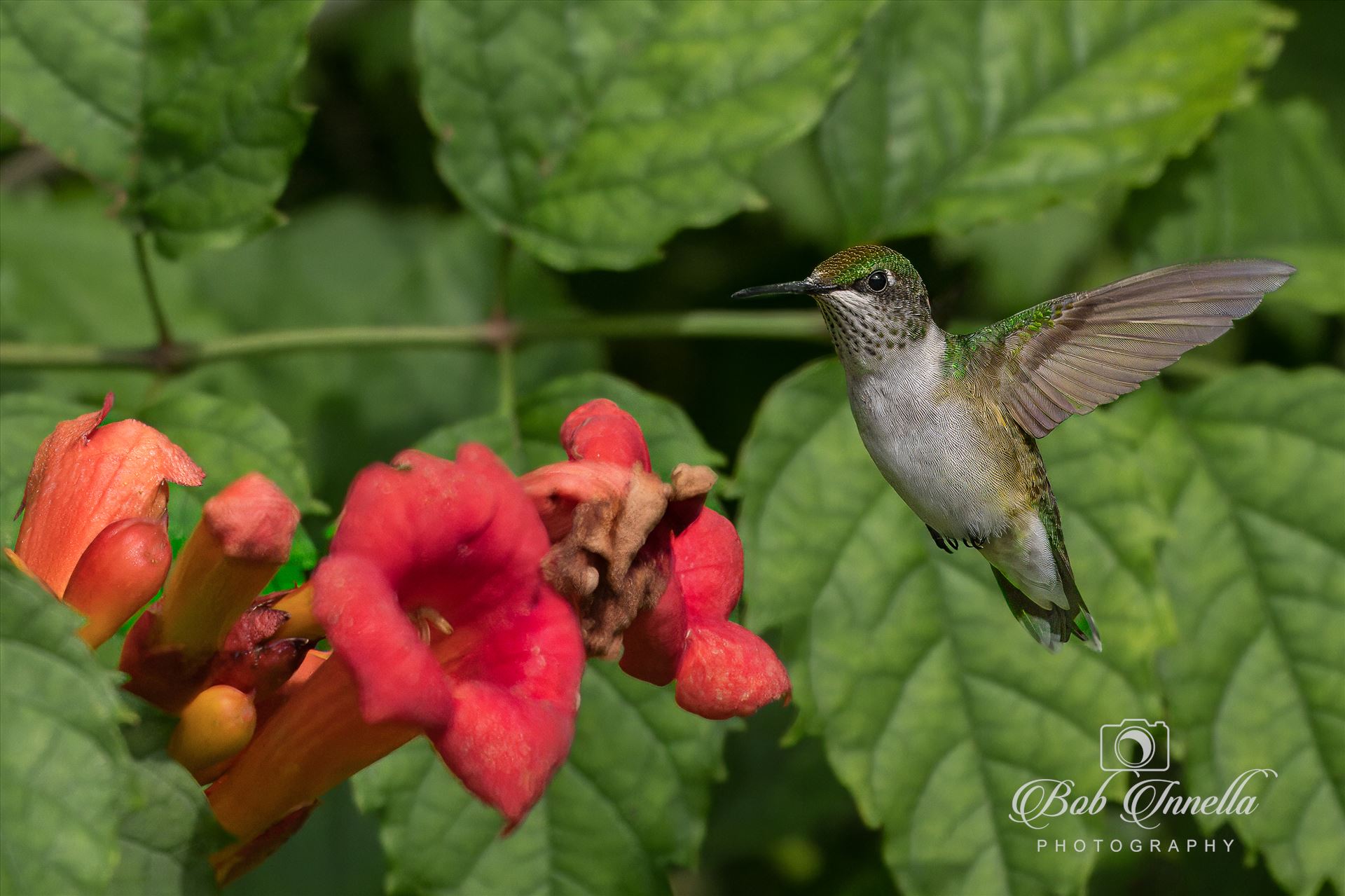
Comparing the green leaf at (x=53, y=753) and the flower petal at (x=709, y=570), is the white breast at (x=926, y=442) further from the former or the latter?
the green leaf at (x=53, y=753)

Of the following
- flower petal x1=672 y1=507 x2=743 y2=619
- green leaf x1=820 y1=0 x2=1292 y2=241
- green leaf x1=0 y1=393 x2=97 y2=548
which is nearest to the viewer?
flower petal x1=672 y1=507 x2=743 y2=619

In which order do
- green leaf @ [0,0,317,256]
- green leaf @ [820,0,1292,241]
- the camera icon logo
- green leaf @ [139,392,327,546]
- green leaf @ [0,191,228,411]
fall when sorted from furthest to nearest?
1. green leaf @ [0,191,228,411]
2. green leaf @ [820,0,1292,241]
3. the camera icon logo
4. green leaf @ [0,0,317,256]
5. green leaf @ [139,392,327,546]

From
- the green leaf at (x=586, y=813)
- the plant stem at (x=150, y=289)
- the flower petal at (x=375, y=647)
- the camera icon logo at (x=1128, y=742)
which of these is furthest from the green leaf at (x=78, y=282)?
the flower petal at (x=375, y=647)

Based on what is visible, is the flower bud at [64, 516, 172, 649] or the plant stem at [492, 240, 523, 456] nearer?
the flower bud at [64, 516, 172, 649]

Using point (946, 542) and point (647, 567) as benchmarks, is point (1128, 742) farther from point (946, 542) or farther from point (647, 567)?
point (647, 567)

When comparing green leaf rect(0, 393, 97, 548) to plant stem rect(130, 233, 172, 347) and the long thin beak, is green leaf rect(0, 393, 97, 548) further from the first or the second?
the long thin beak

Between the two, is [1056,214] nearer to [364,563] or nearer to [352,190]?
[352,190]

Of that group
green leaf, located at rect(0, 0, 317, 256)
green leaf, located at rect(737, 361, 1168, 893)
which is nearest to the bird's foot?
green leaf, located at rect(737, 361, 1168, 893)
